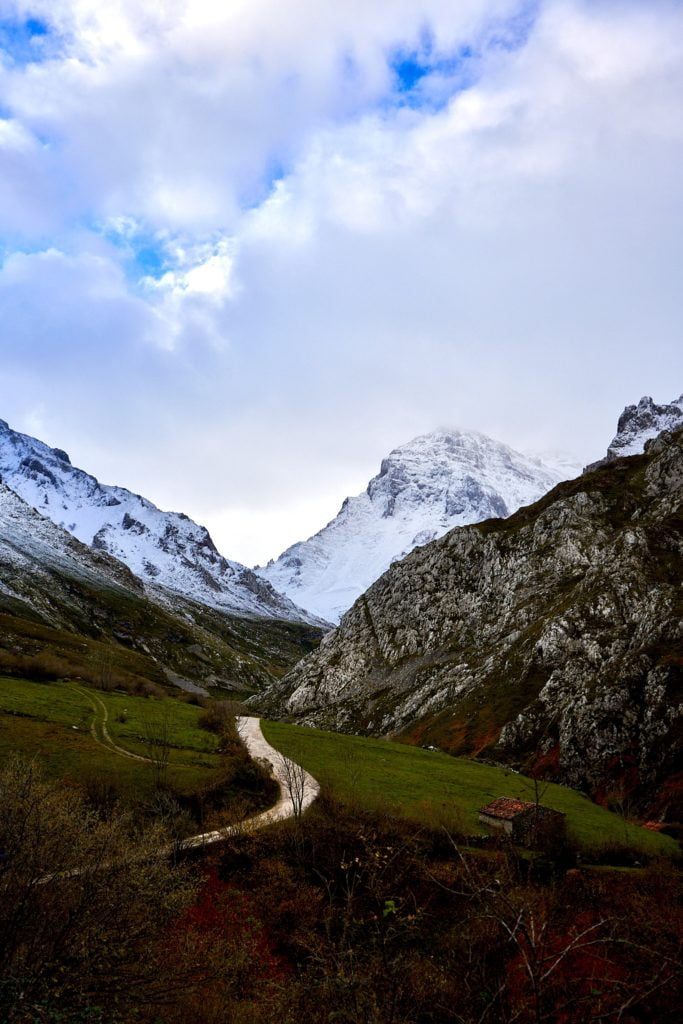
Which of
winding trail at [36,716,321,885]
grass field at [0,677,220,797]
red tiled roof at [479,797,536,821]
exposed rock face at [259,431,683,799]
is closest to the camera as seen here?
winding trail at [36,716,321,885]

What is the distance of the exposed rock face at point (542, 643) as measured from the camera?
225ft

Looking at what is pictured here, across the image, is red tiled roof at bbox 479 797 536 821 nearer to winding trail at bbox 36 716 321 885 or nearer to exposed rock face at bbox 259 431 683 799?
exposed rock face at bbox 259 431 683 799

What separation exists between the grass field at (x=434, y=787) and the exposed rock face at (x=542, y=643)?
9.45 metres

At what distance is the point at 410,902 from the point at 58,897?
889 inches

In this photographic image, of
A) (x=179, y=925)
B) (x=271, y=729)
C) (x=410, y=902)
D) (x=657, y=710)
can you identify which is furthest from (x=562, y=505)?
(x=179, y=925)

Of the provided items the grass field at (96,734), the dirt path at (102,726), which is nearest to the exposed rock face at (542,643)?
the grass field at (96,734)

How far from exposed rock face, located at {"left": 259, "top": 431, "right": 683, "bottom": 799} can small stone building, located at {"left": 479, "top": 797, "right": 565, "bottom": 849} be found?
22.3ft

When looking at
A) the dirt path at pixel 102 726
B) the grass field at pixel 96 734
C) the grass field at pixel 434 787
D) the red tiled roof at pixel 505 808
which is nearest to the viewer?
the red tiled roof at pixel 505 808

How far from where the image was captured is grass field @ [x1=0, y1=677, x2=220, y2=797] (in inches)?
1892

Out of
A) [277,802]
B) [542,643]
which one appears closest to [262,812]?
[277,802]

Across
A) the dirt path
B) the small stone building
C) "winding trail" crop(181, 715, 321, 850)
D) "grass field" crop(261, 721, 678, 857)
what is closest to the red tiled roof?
the small stone building

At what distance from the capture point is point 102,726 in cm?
6184

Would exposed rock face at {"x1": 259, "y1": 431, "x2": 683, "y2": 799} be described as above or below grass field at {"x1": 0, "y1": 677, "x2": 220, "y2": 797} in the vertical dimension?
above

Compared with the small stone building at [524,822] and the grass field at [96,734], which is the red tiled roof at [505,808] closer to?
the small stone building at [524,822]
